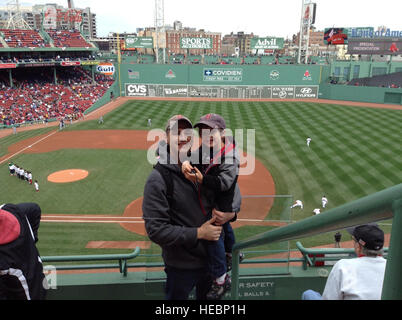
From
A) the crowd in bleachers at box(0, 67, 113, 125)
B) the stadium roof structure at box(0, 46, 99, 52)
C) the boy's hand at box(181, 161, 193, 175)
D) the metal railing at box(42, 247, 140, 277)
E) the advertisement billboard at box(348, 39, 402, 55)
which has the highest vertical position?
the advertisement billboard at box(348, 39, 402, 55)

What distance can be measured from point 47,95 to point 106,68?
34.0 feet

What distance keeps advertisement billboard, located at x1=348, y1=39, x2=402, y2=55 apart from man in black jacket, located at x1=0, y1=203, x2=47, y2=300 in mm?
52534

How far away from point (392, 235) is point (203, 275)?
7.19 ft

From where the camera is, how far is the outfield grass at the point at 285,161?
16422 millimetres

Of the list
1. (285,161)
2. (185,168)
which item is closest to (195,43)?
(285,161)

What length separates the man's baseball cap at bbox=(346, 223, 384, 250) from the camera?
7.14ft

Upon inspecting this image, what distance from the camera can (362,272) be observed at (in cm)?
199

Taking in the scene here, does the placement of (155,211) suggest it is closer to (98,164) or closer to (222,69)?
(98,164)

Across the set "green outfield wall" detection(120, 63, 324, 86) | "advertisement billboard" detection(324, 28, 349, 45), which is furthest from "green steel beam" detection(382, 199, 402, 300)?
"advertisement billboard" detection(324, 28, 349, 45)

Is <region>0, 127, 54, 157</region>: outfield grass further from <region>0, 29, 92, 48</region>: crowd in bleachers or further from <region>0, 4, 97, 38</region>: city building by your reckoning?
<region>0, 4, 97, 38</region>: city building

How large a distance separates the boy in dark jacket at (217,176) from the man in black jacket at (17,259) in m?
1.46

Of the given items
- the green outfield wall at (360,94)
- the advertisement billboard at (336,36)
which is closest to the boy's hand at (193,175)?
the green outfield wall at (360,94)

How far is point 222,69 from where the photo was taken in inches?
1678
